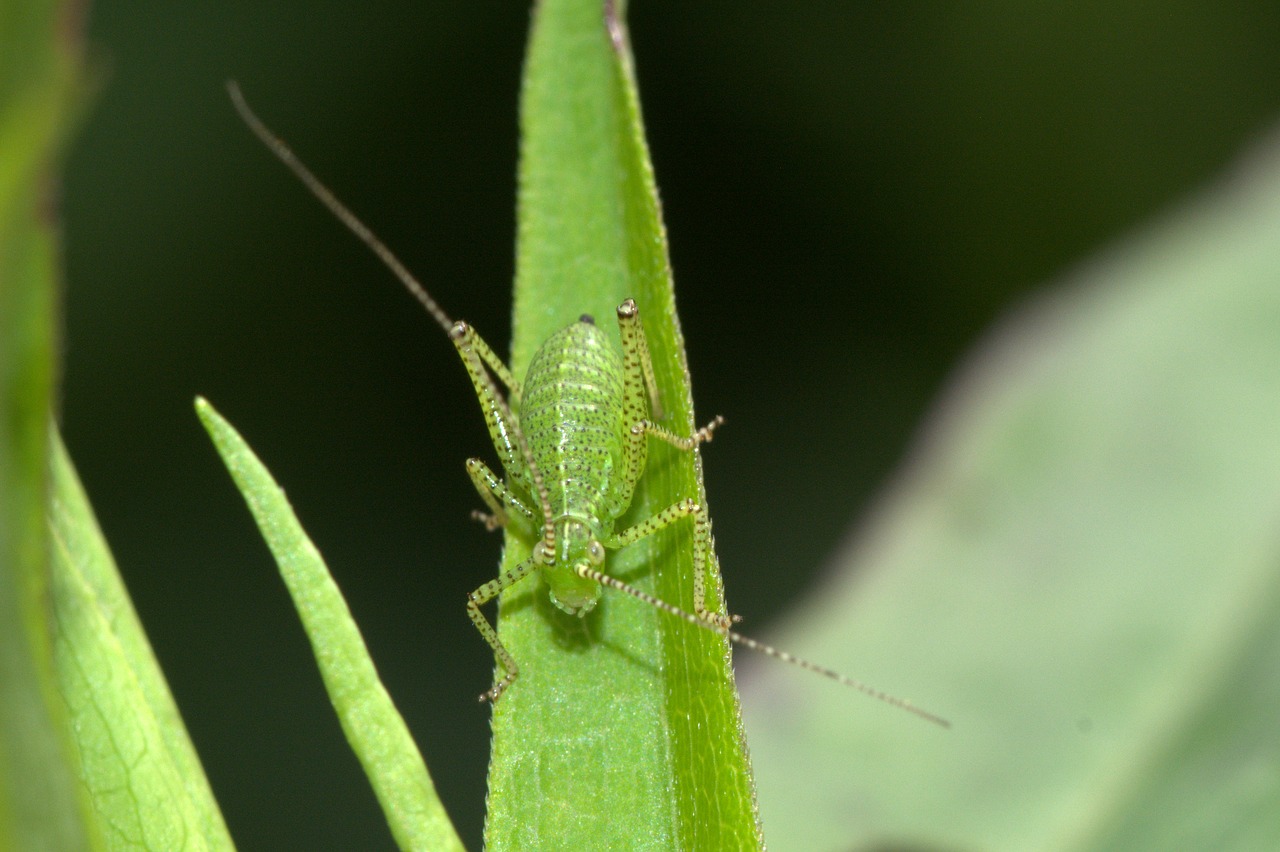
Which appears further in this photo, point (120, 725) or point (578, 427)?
A: point (578, 427)

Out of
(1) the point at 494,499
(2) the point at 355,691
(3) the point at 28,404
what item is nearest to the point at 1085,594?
(1) the point at 494,499

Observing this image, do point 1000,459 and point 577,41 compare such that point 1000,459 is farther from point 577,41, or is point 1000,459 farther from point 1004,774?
point 577,41

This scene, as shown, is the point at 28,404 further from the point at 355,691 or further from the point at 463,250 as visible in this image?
the point at 463,250

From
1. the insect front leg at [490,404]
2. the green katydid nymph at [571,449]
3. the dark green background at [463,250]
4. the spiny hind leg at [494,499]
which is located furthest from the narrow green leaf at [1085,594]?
the insect front leg at [490,404]

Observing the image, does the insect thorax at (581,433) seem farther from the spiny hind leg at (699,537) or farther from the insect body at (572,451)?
the spiny hind leg at (699,537)

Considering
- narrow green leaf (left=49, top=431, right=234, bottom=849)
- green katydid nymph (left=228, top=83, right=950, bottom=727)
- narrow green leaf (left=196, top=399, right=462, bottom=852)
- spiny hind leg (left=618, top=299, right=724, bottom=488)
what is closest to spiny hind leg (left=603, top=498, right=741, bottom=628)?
green katydid nymph (left=228, top=83, right=950, bottom=727)

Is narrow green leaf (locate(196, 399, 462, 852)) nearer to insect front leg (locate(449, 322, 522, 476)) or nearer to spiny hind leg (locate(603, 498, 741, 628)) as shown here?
spiny hind leg (locate(603, 498, 741, 628))
